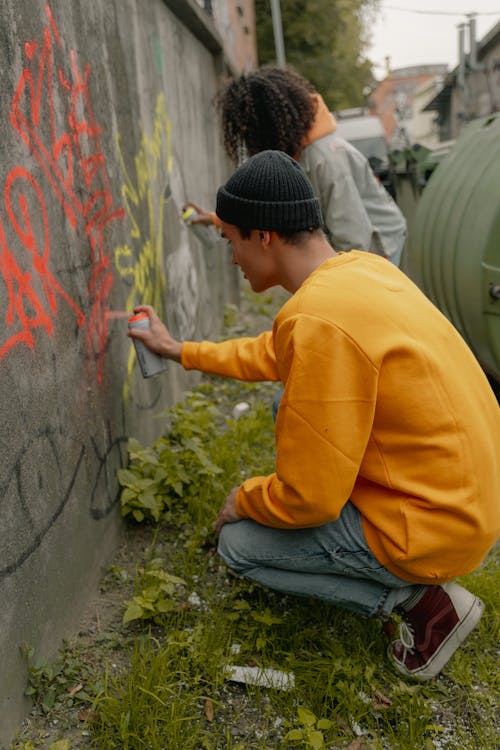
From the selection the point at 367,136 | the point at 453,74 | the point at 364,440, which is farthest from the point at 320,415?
the point at 453,74

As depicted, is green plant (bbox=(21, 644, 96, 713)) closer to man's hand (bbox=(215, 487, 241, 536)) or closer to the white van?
man's hand (bbox=(215, 487, 241, 536))

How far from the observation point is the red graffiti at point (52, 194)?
1.90 m

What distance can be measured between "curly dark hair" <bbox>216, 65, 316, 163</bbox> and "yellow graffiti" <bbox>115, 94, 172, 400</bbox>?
0.46 m

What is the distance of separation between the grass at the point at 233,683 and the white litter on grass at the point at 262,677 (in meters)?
0.02

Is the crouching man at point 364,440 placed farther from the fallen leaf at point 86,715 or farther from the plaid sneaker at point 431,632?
the fallen leaf at point 86,715

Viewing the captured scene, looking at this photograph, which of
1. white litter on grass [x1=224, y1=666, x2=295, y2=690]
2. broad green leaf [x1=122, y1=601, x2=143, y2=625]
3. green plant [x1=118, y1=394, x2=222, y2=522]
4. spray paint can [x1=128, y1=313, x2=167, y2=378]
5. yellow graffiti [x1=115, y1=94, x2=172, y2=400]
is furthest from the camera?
yellow graffiti [x1=115, y1=94, x2=172, y2=400]

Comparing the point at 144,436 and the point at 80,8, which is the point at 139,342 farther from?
the point at 80,8

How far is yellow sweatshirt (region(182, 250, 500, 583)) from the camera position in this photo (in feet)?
6.00

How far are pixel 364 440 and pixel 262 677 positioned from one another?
0.83m

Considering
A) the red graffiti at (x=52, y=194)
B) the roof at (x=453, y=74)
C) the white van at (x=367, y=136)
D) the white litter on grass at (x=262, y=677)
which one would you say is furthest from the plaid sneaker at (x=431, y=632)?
the roof at (x=453, y=74)

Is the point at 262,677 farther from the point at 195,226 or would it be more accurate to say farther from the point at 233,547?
the point at 195,226

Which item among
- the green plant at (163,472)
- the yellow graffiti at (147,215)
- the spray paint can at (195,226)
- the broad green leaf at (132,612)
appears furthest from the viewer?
the spray paint can at (195,226)

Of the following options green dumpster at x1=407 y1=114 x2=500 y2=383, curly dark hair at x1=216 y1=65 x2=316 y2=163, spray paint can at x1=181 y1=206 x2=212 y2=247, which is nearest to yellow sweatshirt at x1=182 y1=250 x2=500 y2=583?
curly dark hair at x1=216 y1=65 x2=316 y2=163

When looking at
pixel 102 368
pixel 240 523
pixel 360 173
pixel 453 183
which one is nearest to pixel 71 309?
pixel 102 368
